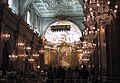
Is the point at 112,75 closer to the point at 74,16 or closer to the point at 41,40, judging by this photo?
the point at 41,40

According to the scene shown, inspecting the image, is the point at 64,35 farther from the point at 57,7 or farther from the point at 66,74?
the point at 66,74

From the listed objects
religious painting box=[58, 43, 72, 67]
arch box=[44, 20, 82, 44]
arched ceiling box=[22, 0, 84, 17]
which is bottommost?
religious painting box=[58, 43, 72, 67]

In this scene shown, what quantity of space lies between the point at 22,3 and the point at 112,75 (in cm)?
1656

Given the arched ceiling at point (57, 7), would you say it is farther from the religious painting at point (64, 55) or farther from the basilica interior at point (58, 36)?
the religious painting at point (64, 55)

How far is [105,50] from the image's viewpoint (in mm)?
13891

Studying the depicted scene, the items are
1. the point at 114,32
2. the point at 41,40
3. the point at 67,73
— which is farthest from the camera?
the point at 41,40

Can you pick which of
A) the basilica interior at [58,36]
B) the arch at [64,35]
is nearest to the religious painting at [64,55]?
the basilica interior at [58,36]

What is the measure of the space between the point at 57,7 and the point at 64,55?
8.88 m

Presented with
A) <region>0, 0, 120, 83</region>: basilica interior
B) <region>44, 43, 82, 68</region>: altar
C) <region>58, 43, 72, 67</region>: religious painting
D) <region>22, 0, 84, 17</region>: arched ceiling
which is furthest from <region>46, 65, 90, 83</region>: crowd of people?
<region>58, 43, 72, 67</region>: religious painting

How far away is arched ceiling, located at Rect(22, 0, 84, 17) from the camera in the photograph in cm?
3187

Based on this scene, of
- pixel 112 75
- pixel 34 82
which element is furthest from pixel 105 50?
pixel 34 82

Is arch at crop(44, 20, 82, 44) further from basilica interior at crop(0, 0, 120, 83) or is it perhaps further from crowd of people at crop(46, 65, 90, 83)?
crowd of people at crop(46, 65, 90, 83)

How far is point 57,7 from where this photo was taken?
34.0 meters

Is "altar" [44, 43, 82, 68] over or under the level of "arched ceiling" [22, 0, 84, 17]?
under
